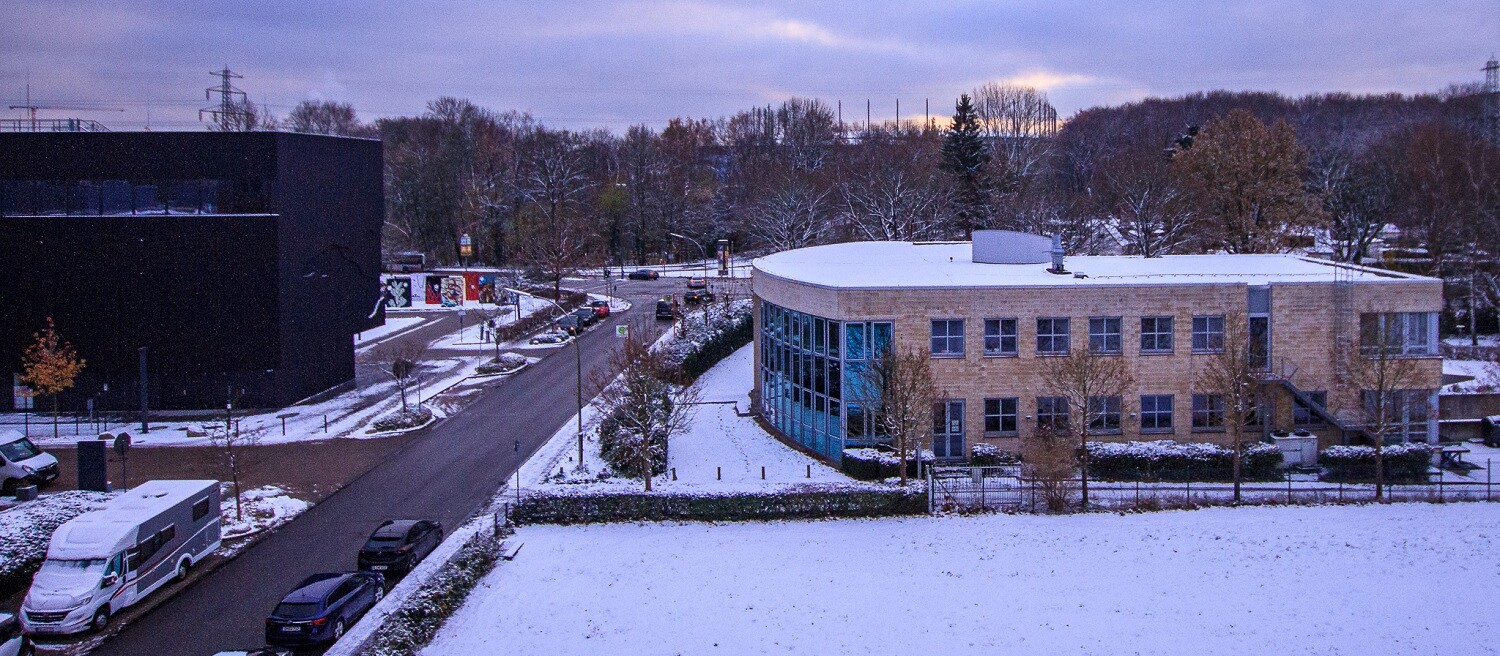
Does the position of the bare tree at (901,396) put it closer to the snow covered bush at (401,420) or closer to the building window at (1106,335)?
the building window at (1106,335)

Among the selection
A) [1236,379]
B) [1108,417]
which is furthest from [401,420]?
[1236,379]

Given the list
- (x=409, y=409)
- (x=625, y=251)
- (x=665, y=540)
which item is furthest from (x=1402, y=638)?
(x=625, y=251)

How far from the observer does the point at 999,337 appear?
2964 cm

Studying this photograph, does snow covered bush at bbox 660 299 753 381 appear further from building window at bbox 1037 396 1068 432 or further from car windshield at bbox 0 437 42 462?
car windshield at bbox 0 437 42 462

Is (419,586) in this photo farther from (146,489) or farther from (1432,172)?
(1432,172)

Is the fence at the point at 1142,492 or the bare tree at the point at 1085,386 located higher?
the bare tree at the point at 1085,386

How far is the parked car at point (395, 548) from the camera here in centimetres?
2189

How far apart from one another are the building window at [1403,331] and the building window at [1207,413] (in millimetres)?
4099

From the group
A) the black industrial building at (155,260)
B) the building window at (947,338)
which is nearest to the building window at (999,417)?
the building window at (947,338)

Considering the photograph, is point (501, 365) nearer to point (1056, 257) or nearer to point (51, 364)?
point (51, 364)

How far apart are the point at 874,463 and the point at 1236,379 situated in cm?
908

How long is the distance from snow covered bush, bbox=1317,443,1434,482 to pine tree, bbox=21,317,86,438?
36.7m

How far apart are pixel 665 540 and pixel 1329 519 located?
48.6 feet

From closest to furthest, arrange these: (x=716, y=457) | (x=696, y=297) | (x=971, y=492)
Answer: (x=971, y=492) < (x=716, y=457) < (x=696, y=297)
